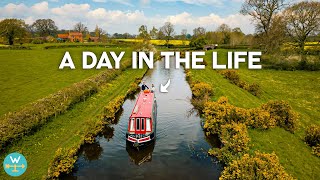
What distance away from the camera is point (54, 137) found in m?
19.2

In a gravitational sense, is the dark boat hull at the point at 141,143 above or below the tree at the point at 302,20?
below

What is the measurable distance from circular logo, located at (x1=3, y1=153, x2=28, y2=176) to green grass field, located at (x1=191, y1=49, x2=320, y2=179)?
14.6 m

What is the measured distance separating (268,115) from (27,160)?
17.4 m

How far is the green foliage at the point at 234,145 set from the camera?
16714mm

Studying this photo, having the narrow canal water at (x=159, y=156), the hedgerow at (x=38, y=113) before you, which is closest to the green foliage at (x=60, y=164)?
the narrow canal water at (x=159, y=156)

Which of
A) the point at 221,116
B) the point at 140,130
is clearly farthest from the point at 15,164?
the point at 221,116

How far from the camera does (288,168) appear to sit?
1478 cm

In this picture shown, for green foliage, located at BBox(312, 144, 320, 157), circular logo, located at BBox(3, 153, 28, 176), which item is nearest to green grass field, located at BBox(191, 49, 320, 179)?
green foliage, located at BBox(312, 144, 320, 157)

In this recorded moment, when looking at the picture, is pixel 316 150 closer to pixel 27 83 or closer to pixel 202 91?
pixel 202 91

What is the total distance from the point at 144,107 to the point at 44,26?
158 metres

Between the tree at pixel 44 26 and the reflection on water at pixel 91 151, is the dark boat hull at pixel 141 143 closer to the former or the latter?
the reflection on water at pixel 91 151

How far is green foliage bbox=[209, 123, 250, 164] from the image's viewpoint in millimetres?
16714

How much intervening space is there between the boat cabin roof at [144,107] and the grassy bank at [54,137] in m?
3.97

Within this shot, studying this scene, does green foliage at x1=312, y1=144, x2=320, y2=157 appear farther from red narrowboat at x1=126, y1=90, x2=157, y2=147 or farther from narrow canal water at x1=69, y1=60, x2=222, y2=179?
red narrowboat at x1=126, y1=90, x2=157, y2=147
